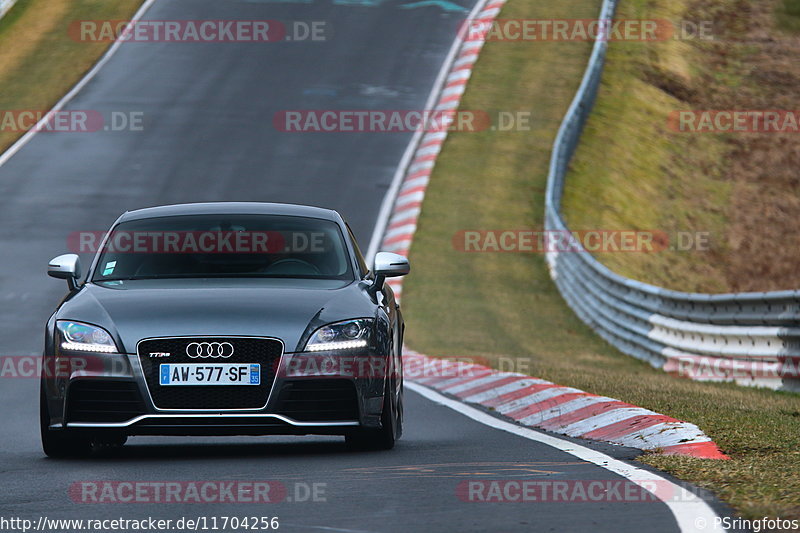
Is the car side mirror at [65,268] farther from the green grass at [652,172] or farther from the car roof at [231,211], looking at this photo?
the green grass at [652,172]

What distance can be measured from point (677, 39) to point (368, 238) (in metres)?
16.7

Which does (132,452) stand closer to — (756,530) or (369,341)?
(369,341)

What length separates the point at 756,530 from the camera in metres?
5.69

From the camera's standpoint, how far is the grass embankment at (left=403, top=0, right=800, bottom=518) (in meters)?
8.00

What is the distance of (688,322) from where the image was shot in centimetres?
1659

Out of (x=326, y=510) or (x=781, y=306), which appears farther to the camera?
(x=781, y=306)

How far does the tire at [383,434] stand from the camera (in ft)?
29.3

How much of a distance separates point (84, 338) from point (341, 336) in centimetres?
144

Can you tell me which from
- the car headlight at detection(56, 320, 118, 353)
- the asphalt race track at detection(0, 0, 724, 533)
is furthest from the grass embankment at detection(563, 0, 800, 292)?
the car headlight at detection(56, 320, 118, 353)

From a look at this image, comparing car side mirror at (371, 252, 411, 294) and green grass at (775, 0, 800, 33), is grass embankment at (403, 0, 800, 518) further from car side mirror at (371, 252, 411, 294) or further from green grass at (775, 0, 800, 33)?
green grass at (775, 0, 800, 33)

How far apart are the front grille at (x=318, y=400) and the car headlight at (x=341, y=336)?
189mm

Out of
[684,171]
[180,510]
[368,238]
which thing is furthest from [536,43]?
[180,510]

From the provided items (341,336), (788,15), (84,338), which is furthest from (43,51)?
(341,336)

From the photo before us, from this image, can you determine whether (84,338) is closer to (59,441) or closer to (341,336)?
(59,441)
